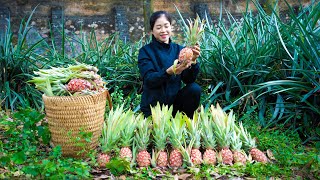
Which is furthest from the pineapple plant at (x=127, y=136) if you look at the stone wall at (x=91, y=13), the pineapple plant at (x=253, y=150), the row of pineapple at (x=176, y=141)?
the stone wall at (x=91, y=13)

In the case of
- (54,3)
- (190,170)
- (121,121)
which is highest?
(54,3)

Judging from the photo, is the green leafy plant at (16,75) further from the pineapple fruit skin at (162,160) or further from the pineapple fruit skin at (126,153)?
the pineapple fruit skin at (162,160)

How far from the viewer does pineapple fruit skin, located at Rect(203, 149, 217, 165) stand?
3.20m

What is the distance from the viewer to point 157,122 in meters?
3.36

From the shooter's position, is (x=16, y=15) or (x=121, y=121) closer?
(x=121, y=121)

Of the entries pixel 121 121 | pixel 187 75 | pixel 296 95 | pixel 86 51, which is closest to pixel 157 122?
pixel 121 121

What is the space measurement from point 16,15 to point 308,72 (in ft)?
38.9

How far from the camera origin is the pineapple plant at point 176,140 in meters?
3.19

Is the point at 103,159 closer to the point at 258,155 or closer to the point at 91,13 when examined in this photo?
the point at 258,155

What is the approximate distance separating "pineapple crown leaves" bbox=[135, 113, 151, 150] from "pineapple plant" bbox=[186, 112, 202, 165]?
348mm

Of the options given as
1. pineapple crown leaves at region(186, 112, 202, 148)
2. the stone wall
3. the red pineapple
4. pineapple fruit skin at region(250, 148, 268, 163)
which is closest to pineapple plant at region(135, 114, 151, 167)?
pineapple crown leaves at region(186, 112, 202, 148)

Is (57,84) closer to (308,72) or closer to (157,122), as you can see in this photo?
(157,122)

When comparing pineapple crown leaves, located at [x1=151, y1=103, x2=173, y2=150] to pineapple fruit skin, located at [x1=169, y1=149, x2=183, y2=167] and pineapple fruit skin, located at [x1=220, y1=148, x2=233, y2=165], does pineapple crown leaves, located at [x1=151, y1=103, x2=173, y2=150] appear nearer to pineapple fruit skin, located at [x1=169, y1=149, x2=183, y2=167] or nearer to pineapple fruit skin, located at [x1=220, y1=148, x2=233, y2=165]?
pineapple fruit skin, located at [x1=169, y1=149, x2=183, y2=167]

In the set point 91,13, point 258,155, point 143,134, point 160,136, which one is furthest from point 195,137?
point 91,13
